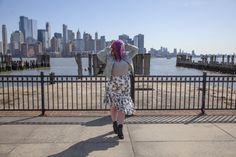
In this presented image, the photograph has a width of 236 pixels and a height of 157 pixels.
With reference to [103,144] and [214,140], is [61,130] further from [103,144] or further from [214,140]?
[214,140]

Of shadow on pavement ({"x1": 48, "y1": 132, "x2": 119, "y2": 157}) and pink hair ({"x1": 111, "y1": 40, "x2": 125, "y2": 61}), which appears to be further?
pink hair ({"x1": 111, "y1": 40, "x2": 125, "y2": 61})

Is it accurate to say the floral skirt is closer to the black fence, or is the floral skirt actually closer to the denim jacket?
the denim jacket

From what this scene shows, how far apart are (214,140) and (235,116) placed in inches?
97.4

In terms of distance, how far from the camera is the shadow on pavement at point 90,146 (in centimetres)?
505

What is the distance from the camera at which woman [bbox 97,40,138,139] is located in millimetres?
5789

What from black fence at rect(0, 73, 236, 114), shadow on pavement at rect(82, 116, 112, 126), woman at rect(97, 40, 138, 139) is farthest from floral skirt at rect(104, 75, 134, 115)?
shadow on pavement at rect(82, 116, 112, 126)

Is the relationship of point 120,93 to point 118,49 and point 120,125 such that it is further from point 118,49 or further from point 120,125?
point 118,49

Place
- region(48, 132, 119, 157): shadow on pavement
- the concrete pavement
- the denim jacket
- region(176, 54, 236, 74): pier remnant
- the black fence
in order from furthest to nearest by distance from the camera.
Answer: region(176, 54, 236, 74): pier remnant → the black fence → the denim jacket → the concrete pavement → region(48, 132, 119, 157): shadow on pavement

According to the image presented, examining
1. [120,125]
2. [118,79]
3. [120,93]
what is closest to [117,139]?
[120,125]

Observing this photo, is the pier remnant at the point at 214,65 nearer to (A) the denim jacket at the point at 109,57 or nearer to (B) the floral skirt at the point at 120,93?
(A) the denim jacket at the point at 109,57

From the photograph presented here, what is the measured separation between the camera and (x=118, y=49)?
18.9ft

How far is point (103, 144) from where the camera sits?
5578mm

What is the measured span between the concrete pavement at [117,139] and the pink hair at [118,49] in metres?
1.69

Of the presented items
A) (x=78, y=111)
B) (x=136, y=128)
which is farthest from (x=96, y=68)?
(x=136, y=128)
